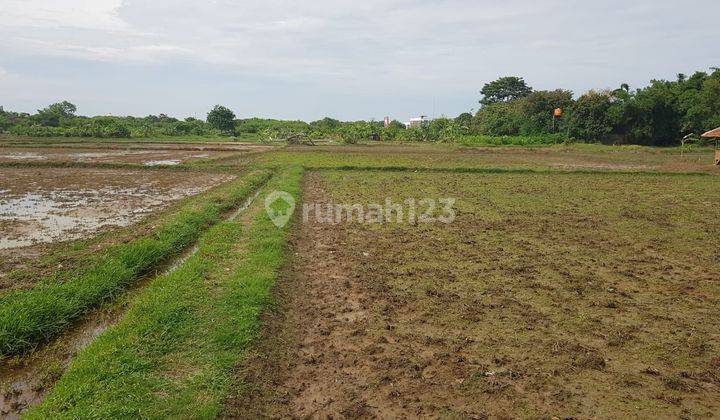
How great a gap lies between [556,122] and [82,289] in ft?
153

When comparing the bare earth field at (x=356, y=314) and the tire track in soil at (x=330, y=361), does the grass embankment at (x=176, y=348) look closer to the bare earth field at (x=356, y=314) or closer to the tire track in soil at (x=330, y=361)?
the bare earth field at (x=356, y=314)

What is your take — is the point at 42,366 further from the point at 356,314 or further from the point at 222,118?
the point at 222,118

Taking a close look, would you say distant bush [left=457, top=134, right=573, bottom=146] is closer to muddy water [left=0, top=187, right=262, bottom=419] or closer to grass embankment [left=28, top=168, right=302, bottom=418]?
grass embankment [left=28, top=168, right=302, bottom=418]

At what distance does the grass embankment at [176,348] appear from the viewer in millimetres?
3656

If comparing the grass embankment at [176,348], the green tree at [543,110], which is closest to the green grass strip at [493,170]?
the grass embankment at [176,348]

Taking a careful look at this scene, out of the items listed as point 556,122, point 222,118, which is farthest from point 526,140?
point 222,118

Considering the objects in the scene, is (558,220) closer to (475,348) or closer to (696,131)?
(475,348)

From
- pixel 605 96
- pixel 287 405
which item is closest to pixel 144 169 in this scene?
pixel 287 405

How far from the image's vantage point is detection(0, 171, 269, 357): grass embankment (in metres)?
4.91

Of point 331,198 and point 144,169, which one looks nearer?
point 331,198

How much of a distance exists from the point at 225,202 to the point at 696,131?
40405 millimetres

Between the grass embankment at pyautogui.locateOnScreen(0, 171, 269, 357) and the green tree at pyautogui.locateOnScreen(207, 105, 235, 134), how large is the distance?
53.7 meters

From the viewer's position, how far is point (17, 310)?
5.14 metres

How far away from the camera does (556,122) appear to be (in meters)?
45.3
